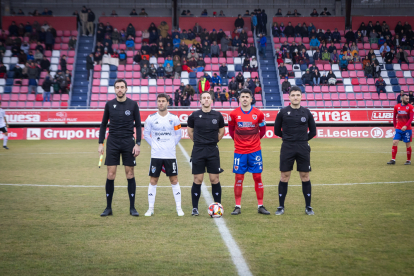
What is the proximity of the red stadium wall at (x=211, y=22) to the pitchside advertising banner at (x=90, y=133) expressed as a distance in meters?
13.4

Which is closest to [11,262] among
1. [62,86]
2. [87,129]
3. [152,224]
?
[152,224]

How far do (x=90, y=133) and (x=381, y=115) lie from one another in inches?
695

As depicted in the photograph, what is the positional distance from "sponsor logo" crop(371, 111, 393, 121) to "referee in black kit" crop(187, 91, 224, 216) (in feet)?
68.1

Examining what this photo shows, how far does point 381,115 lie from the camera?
25.1 meters

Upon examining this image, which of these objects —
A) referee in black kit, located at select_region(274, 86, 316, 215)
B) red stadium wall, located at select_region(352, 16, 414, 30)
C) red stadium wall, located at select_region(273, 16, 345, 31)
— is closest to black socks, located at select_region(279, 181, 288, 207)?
referee in black kit, located at select_region(274, 86, 316, 215)

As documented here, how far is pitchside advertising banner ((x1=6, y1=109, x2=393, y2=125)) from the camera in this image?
24.3 m

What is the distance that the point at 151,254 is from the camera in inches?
192

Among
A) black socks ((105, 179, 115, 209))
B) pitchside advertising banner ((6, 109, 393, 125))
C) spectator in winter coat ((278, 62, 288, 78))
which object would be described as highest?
spectator in winter coat ((278, 62, 288, 78))

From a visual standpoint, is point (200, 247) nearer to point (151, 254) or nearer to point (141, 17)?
point (151, 254)

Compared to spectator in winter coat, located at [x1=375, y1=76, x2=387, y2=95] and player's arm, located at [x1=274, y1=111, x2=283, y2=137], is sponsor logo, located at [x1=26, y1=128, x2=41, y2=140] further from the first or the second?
spectator in winter coat, located at [x1=375, y1=76, x2=387, y2=95]

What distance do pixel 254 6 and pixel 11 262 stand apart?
3484 cm

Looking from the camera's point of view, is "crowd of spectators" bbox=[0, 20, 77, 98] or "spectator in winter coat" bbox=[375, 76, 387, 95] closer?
"crowd of spectators" bbox=[0, 20, 77, 98]

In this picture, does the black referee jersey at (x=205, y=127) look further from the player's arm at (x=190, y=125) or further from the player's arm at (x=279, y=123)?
the player's arm at (x=279, y=123)

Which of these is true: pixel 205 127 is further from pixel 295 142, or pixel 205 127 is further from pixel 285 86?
pixel 285 86
